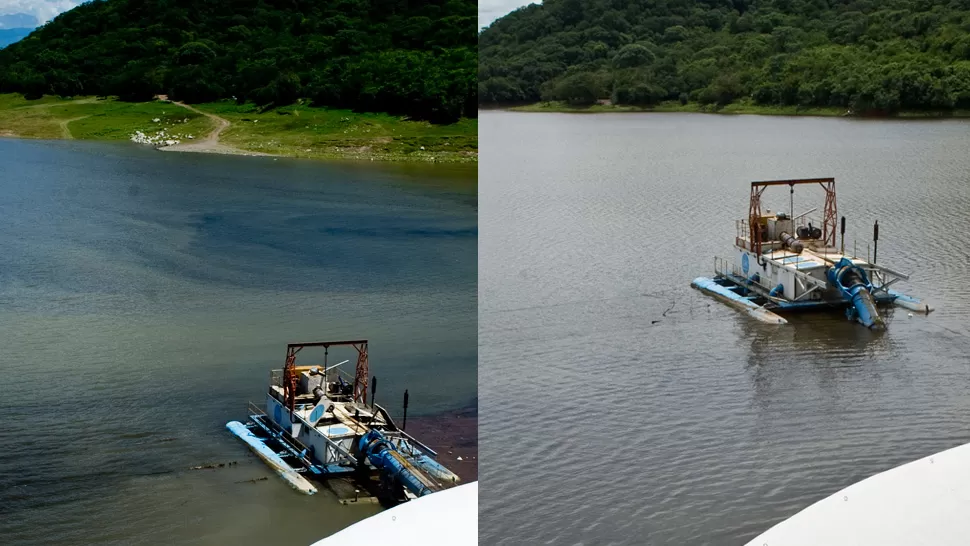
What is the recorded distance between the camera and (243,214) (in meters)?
9.61

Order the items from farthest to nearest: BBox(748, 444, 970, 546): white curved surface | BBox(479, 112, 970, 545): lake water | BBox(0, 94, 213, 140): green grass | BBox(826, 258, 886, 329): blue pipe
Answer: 1. BBox(826, 258, 886, 329): blue pipe
2. BBox(0, 94, 213, 140): green grass
3. BBox(479, 112, 970, 545): lake water
4. BBox(748, 444, 970, 546): white curved surface

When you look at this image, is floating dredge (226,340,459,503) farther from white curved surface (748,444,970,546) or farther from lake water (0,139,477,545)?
white curved surface (748,444,970,546)

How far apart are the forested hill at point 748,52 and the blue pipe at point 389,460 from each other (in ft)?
5.11

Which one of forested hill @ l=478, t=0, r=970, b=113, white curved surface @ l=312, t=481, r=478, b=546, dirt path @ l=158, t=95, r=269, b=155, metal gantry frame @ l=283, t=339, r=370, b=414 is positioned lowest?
metal gantry frame @ l=283, t=339, r=370, b=414

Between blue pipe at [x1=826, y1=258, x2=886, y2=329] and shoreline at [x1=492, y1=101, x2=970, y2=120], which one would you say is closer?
shoreline at [x1=492, y1=101, x2=970, y2=120]

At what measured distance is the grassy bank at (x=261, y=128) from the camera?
609 centimetres

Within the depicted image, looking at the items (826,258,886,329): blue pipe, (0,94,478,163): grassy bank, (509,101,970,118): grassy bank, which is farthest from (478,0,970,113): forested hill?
(0,94,478,163): grassy bank

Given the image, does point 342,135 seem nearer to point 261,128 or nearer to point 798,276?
point 261,128

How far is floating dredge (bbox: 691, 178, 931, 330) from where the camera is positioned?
686 centimetres

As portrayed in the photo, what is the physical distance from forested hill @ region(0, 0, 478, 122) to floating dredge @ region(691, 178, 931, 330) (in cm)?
320

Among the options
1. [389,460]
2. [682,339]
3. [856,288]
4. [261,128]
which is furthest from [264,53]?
[856,288]

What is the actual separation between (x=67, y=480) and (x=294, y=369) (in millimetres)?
1557

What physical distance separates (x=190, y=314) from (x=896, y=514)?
7.07 m

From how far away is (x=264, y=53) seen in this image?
320 inches
